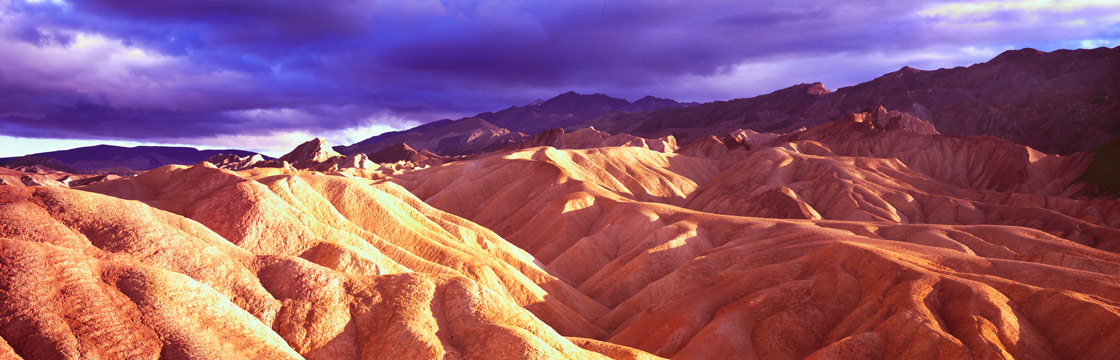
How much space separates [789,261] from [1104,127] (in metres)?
139

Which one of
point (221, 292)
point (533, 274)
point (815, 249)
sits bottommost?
point (533, 274)

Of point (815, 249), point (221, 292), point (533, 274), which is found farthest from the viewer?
point (533, 274)

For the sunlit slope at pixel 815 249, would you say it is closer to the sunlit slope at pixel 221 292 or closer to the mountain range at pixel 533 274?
the mountain range at pixel 533 274

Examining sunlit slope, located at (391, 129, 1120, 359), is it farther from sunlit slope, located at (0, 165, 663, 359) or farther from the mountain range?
sunlit slope, located at (0, 165, 663, 359)

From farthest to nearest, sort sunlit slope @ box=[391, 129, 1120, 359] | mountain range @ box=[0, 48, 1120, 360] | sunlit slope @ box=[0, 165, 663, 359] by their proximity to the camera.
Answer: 1. sunlit slope @ box=[391, 129, 1120, 359]
2. mountain range @ box=[0, 48, 1120, 360]
3. sunlit slope @ box=[0, 165, 663, 359]

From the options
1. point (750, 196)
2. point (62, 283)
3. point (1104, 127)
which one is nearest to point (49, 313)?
point (62, 283)

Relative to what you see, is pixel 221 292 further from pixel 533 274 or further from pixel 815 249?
pixel 815 249

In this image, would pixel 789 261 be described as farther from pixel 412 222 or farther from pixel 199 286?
pixel 199 286

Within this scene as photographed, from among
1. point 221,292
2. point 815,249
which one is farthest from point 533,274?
point 221,292

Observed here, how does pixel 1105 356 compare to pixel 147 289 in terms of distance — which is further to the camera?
pixel 1105 356

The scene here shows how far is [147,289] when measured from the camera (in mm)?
21484

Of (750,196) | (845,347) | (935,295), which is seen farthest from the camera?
(750,196)

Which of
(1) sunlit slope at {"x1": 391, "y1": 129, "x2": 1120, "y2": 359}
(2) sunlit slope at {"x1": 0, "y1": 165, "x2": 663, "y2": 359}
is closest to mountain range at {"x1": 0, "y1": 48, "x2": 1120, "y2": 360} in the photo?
(2) sunlit slope at {"x1": 0, "y1": 165, "x2": 663, "y2": 359}

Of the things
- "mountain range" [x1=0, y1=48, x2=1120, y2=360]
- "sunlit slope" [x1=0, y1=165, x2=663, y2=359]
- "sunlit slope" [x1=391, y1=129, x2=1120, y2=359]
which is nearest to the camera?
"sunlit slope" [x1=0, y1=165, x2=663, y2=359]
